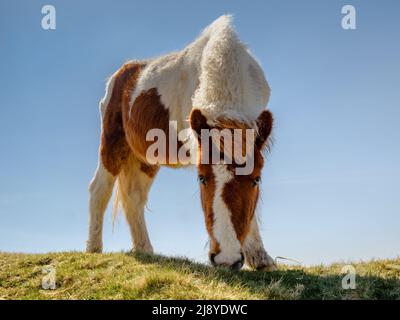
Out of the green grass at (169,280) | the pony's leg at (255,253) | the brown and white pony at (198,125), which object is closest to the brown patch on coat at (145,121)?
the brown and white pony at (198,125)

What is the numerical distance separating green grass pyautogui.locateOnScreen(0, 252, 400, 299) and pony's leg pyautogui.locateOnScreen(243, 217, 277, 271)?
12.5 inches

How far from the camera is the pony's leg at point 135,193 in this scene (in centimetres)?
1069

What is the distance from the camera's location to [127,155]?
10.7m

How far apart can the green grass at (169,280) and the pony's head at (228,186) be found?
401 mm

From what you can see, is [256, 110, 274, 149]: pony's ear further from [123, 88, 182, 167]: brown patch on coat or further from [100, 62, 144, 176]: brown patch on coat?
[100, 62, 144, 176]: brown patch on coat

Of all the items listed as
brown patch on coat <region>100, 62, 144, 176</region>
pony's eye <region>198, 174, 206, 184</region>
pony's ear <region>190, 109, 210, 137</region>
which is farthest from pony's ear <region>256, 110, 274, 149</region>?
brown patch on coat <region>100, 62, 144, 176</region>

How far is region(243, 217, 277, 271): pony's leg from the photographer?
8258mm

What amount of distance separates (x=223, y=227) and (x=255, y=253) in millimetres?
2779

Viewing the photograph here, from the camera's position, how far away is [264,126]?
6574 millimetres

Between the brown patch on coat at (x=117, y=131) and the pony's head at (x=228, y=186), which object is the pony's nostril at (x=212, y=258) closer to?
the pony's head at (x=228, y=186)

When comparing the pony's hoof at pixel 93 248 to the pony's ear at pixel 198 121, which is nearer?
the pony's ear at pixel 198 121

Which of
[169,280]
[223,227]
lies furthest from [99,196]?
[223,227]
